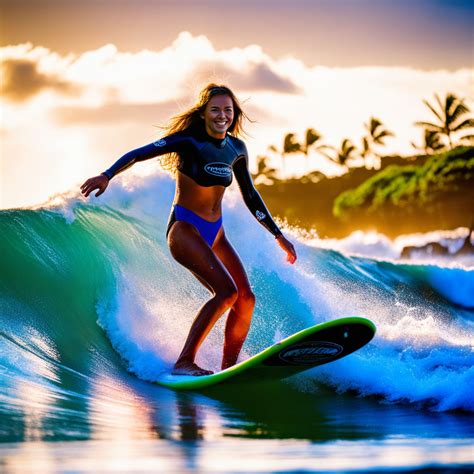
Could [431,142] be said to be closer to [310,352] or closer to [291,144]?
[291,144]

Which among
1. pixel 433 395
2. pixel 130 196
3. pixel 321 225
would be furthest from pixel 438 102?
pixel 433 395

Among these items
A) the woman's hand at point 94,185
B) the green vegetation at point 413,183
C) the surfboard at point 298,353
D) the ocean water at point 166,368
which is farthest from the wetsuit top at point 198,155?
the green vegetation at point 413,183

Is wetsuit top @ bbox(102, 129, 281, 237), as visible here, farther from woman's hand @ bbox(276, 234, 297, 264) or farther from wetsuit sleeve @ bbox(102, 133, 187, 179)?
woman's hand @ bbox(276, 234, 297, 264)

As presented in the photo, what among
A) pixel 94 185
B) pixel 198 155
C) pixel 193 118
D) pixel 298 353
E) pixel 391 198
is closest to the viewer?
pixel 94 185

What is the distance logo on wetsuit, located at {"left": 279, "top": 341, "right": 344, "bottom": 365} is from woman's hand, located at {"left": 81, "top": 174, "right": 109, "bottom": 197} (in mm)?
1434

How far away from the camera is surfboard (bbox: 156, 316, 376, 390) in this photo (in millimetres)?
5641

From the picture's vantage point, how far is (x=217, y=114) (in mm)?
5949

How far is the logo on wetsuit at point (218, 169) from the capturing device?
5934mm

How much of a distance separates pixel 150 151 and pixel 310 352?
5.11 ft

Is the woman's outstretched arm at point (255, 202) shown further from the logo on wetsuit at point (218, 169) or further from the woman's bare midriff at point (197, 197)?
the woman's bare midriff at point (197, 197)

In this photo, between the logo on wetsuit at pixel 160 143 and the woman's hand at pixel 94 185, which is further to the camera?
the logo on wetsuit at pixel 160 143

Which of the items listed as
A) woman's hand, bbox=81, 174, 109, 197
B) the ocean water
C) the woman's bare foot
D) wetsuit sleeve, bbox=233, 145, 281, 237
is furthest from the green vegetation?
woman's hand, bbox=81, 174, 109, 197

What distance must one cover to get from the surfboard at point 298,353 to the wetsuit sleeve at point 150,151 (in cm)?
135

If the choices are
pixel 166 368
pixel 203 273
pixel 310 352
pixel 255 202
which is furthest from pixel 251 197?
pixel 166 368
